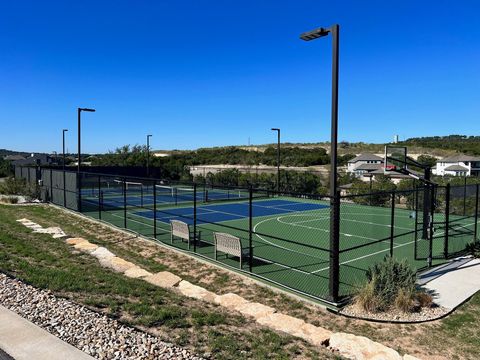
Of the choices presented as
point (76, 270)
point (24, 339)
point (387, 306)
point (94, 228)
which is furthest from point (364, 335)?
point (94, 228)

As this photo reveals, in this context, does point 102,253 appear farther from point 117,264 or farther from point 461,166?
point 461,166

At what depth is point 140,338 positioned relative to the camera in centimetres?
502

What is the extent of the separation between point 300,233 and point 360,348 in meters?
11.6

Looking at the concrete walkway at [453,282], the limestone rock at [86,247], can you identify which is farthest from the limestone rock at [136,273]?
the concrete walkway at [453,282]

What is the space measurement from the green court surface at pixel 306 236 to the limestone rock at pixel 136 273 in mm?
2420

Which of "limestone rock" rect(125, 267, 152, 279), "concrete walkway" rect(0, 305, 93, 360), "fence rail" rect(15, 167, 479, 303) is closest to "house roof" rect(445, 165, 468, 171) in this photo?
"fence rail" rect(15, 167, 479, 303)

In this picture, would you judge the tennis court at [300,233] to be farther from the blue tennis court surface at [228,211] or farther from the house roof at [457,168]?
the house roof at [457,168]

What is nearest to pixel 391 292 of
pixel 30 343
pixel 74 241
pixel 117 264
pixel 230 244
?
pixel 230 244

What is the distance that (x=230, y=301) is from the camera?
8305mm

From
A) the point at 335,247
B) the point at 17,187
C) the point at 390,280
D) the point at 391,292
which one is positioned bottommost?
the point at 391,292

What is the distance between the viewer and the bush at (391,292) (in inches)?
315

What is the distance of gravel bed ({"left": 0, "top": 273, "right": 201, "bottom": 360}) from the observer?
15.3 feet

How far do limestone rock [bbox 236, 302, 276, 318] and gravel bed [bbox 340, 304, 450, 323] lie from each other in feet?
5.16

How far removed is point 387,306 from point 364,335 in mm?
1448
